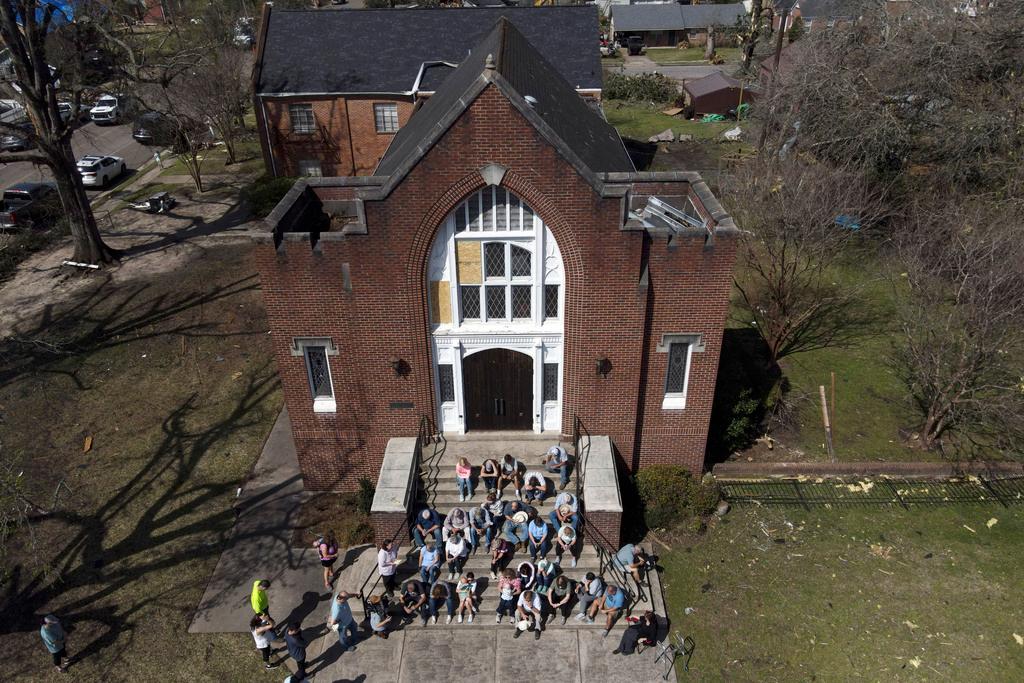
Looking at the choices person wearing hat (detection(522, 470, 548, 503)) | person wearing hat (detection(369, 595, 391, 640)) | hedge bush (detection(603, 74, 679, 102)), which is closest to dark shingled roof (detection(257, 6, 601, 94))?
hedge bush (detection(603, 74, 679, 102))

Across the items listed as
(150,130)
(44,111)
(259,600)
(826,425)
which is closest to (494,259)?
(259,600)

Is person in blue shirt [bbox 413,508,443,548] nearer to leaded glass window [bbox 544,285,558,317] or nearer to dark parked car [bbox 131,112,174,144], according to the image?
leaded glass window [bbox 544,285,558,317]

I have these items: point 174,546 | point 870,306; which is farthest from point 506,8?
point 174,546

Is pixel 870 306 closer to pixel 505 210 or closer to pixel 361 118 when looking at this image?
pixel 505 210

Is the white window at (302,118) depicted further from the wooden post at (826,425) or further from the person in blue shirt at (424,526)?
the wooden post at (826,425)

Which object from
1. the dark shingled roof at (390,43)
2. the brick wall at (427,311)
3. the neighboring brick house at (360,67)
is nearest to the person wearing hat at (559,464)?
the brick wall at (427,311)

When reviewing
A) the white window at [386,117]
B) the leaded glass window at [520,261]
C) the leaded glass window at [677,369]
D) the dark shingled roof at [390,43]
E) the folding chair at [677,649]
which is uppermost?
the dark shingled roof at [390,43]
